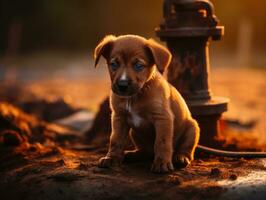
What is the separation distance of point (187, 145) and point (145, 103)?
74 cm

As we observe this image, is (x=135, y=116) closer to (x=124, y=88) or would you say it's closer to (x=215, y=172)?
(x=124, y=88)

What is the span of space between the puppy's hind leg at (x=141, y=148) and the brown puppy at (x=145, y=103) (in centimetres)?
2

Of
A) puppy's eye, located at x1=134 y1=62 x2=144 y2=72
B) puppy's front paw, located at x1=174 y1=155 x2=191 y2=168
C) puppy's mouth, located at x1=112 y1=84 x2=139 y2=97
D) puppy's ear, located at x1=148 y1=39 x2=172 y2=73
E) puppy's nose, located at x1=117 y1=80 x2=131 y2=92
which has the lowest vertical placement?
puppy's front paw, located at x1=174 y1=155 x2=191 y2=168

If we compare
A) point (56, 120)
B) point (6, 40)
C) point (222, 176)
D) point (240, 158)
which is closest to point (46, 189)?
point (222, 176)

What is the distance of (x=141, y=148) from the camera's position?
6.44 metres

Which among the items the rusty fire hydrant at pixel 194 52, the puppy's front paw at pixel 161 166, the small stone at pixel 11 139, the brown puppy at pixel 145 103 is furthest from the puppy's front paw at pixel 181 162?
the small stone at pixel 11 139

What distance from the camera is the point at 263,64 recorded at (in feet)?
79.9

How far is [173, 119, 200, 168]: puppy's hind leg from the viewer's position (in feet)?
20.0

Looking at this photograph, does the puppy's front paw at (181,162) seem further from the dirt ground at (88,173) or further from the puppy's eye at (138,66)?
the puppy's eye at (138,66)

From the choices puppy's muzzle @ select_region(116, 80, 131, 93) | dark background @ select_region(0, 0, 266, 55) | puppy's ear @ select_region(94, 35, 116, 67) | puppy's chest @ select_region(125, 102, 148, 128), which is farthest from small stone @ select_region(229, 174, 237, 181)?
dark background @ select_region(0, 0, 266, 55)

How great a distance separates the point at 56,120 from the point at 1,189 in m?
4.95

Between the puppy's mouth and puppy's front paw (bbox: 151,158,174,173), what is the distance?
686 millimetres

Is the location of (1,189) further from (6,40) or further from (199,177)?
(6,40)

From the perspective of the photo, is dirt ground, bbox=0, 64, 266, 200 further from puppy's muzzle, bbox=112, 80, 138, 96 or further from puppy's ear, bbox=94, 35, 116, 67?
puppy's ear, bbox=94, 35, 116, 67
